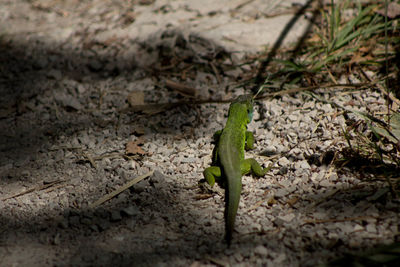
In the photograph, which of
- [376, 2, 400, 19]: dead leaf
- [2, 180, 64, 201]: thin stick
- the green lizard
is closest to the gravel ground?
[2, 180, 64, 201]: thin stick

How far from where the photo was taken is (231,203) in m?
2.96

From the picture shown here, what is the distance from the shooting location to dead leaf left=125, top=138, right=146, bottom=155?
3.85m

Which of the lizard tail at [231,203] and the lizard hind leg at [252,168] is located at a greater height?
the lizard hind leg at [252,168]

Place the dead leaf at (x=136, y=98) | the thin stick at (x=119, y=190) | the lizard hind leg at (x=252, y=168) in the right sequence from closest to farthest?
1. the thin stick at (x=119, y=190)
2. the lizard hind leg at (x=252, y=168)
3. the dead leaf at (x=136, y=98)

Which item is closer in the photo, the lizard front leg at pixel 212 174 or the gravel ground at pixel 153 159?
the gravel ground at pixel 153 159

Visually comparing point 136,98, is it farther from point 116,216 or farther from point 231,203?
point 231,203

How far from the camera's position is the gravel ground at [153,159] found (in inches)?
107

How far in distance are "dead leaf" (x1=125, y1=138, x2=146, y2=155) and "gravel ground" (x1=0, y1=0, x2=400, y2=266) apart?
0.02 m

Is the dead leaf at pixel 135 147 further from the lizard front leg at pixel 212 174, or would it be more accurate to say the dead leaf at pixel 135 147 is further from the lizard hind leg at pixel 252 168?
the lizard hind leg at pixel 252 168

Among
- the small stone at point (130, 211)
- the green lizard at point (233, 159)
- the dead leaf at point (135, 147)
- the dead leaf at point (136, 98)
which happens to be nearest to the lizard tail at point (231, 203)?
the green lizard at point (233, 159)

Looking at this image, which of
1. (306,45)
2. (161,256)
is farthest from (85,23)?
(161,256)

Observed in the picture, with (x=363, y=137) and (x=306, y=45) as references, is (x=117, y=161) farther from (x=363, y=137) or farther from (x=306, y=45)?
(x=306, y=45)

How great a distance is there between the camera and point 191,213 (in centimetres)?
309

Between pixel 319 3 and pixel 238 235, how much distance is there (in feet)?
14.3
